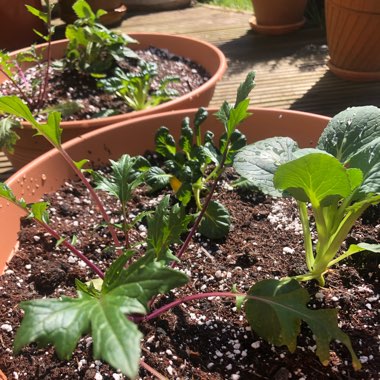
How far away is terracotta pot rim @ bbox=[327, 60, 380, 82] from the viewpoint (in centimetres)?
194

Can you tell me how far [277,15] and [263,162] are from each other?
2.06 meters

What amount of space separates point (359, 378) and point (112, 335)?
391 millimetres

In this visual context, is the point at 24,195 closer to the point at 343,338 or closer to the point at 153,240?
the point at 153,240

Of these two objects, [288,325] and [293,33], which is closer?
[288,325]

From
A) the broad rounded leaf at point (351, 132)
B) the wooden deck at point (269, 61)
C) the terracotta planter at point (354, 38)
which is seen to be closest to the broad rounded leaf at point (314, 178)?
the broad rounded leaf at point (351, 132)

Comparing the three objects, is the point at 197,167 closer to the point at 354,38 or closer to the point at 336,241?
the point at 336,241

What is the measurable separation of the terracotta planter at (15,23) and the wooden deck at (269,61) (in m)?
0.52

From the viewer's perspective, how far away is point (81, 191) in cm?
107

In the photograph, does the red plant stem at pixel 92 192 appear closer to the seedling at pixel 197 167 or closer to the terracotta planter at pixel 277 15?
the seedling at pixel 197 167

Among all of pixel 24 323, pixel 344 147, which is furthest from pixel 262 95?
pixel 24 323

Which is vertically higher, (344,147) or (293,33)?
(344,147)

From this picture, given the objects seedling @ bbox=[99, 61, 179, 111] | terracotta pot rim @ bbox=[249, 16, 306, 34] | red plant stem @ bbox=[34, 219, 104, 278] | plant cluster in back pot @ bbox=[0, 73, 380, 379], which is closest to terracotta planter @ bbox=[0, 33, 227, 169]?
seedling @ bbox=[99, 61, 179, 111]

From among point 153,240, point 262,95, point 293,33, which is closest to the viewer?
point 153,240

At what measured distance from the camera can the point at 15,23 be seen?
2645 millimetres
